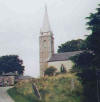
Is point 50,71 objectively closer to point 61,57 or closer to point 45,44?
point 61,57

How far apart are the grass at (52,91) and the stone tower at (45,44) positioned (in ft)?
97.9

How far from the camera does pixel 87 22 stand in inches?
A: 1233

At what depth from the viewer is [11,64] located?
105 meters

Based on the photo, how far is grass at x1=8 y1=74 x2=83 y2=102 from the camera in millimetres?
37406

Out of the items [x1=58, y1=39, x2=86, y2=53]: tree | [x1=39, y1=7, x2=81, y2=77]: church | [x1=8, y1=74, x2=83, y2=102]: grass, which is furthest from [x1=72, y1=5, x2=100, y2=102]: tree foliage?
[x1=58, y1=39, x2=86, y2=53]: tree

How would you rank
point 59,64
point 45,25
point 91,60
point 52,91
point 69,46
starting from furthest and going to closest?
point 69,46, point 45,25, point 59,64, point 52,91, point 91,60

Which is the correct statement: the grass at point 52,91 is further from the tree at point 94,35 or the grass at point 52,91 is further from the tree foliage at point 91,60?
the tree at point 94,35

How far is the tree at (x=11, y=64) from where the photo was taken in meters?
103

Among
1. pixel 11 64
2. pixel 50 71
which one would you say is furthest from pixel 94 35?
pixel 11 64

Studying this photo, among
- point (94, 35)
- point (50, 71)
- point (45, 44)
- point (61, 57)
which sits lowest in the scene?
point (50, 71)

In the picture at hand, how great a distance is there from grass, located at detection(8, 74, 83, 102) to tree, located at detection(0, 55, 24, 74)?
55.5 meters

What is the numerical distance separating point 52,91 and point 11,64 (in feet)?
217

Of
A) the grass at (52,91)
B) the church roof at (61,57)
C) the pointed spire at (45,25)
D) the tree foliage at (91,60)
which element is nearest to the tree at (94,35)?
the tree foliage at (91,60)

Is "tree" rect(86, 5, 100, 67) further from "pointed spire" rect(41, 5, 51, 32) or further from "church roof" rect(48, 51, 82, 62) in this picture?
"pointed spire" rect(41, 5, 51, 32)
